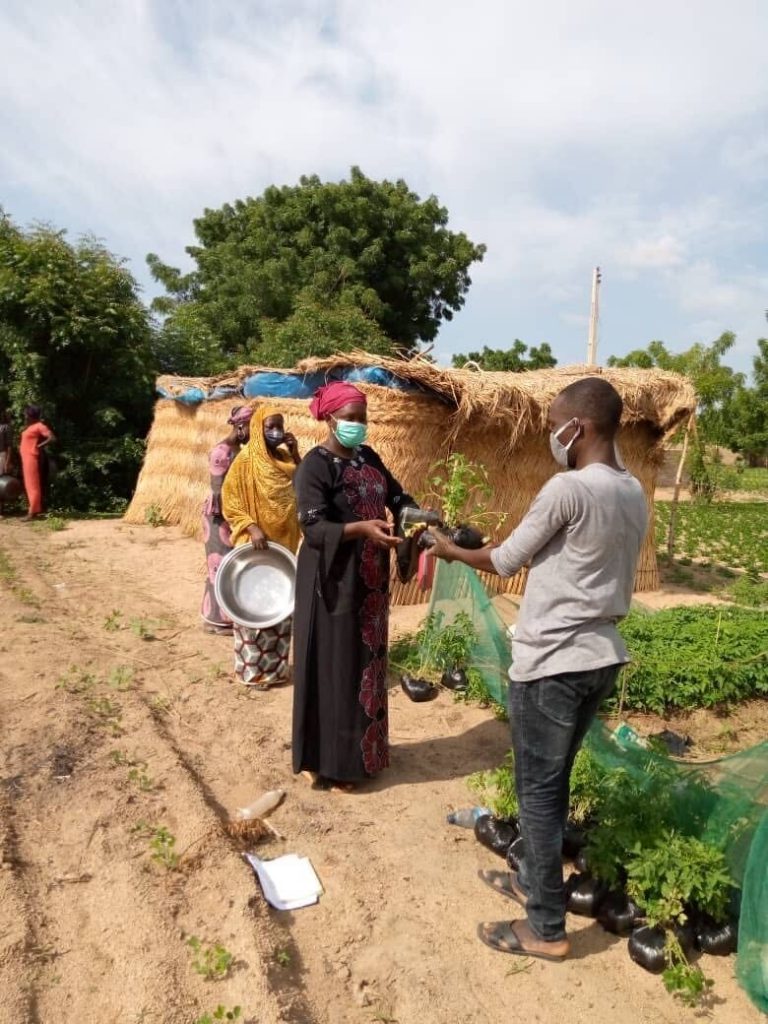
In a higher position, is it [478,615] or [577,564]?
[577,564]

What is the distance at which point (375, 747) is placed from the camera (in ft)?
12.2

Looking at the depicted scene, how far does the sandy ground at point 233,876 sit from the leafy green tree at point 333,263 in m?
14.4

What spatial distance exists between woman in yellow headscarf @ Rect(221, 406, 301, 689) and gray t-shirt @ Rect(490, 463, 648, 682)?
8.96ft

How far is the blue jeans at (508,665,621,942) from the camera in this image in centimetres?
242

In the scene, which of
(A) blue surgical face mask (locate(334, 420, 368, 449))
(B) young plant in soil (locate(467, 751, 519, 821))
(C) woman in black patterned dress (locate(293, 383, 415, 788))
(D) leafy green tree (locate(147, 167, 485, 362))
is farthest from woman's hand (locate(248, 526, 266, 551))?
(D) leafy green tree (locate(147, 167, 485, 362))

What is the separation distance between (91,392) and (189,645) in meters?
9.24

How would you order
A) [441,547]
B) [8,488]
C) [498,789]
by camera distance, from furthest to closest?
[8,488] < [498,789] < [441,547]

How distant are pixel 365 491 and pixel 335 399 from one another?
455 millimetres

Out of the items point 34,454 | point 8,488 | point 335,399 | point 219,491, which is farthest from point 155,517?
point 335,399

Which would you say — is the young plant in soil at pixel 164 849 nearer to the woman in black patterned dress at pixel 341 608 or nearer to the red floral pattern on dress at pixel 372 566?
the woman in black patterned dress at pixel 341 608

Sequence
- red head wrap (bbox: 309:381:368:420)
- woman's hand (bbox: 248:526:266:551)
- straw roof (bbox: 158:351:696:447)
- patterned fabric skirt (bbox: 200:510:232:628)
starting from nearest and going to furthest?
1. red head wrap (bbox: 309:381:368:420)
2. woman's hand (bbox: 248:526:266:551)
3. patterned fabric skirt (bbox: 200:510:232:628)
4. straw roof (bbox: 158:351:696:447)

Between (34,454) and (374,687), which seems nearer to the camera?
(374,687)

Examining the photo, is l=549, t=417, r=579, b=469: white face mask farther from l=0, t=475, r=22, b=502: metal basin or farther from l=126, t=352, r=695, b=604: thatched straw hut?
l=0, t=475, r=22, b=502: metal basin

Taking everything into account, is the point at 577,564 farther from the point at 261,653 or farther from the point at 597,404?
the point at 261,653
